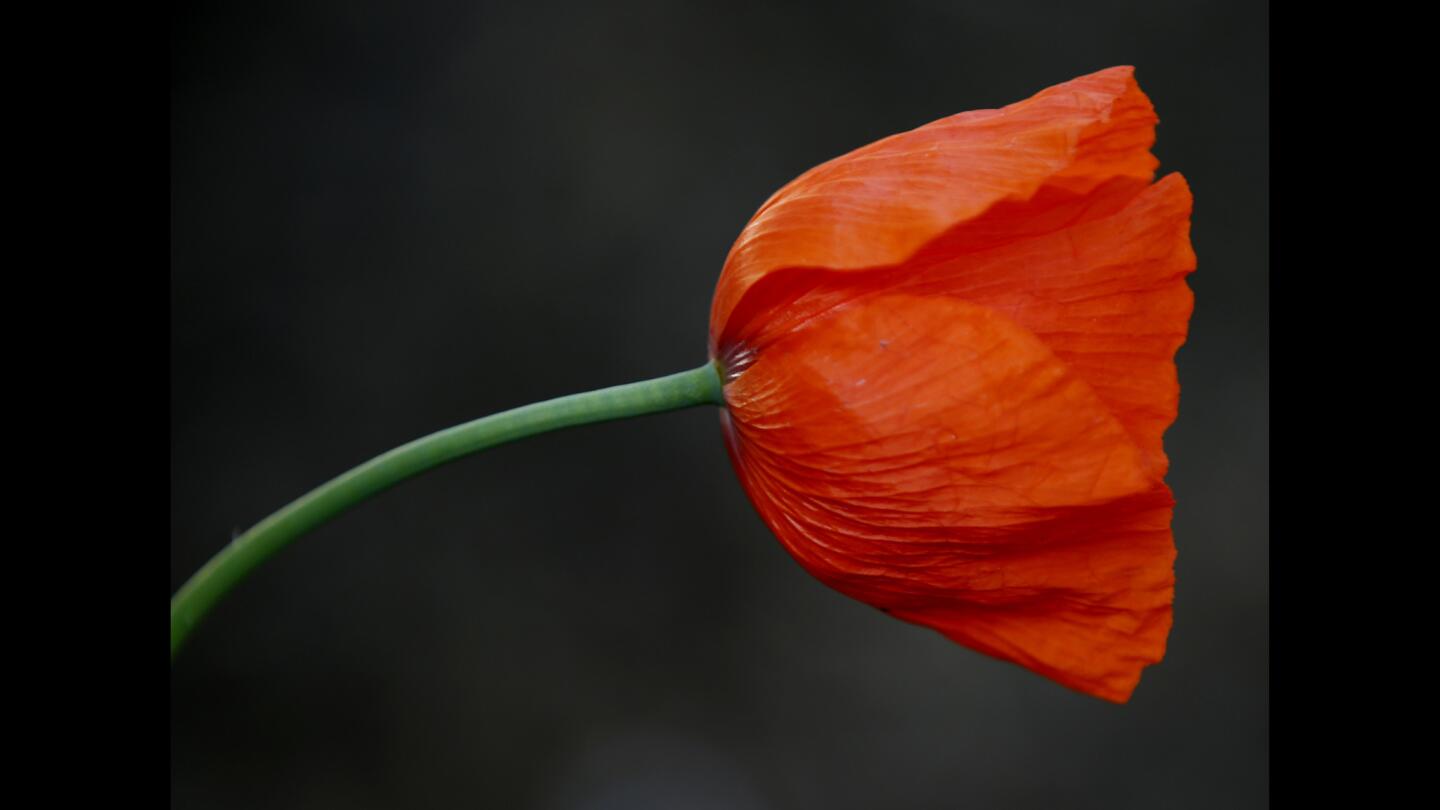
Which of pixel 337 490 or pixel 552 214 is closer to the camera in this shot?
pixel 337 490

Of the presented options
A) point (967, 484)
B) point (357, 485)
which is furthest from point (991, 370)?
point (357, 485)

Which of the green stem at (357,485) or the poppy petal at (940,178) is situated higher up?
the poppy petal at (940,178)

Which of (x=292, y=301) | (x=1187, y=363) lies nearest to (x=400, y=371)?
(x=292, y=301)

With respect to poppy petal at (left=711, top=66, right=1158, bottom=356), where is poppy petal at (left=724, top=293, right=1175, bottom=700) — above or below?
below

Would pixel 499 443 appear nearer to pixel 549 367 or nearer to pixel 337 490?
pixel 337 490
